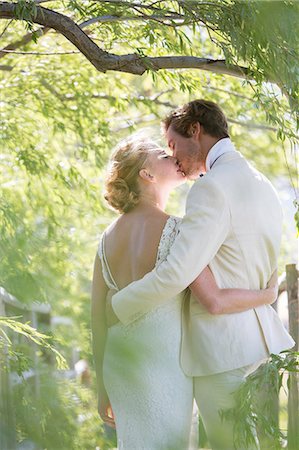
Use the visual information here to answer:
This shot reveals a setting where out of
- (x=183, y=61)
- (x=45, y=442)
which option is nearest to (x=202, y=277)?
(x=183, y=61)

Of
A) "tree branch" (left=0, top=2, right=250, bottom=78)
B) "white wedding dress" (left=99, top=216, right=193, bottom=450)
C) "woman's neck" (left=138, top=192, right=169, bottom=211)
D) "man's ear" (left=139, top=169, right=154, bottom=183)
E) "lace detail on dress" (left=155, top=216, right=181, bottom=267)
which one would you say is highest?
"tree branch" (left=0, top=2, right=250, bottom=78)

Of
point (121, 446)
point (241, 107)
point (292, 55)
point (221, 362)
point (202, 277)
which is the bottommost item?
point (121, 446)

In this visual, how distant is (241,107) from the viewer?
295 inches

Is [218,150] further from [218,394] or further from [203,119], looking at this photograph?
[218,394]

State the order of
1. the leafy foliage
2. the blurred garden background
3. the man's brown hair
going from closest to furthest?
the blurred garden background < the leafy foliage < the man's brown hair

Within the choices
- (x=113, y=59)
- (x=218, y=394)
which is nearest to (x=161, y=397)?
(x=218, y=394)

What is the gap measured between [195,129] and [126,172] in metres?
0.29

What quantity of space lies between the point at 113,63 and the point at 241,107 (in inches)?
167

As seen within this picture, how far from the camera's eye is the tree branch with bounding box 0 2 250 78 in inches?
132

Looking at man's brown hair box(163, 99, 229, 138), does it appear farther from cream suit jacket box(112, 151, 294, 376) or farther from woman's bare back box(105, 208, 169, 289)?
woman's bare back box(105, 208, 169, 289)

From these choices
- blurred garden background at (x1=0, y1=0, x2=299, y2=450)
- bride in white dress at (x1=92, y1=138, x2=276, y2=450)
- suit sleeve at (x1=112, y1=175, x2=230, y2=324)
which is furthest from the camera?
bride in white dress at (x1=92, y1=138, x2=276, y2=450)

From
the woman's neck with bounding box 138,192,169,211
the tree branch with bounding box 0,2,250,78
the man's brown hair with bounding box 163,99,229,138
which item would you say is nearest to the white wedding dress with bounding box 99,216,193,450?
the woman's neck with bounding box 138,192,169,211

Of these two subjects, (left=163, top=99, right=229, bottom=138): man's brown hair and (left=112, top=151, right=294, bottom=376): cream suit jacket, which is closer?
(left=112, top=151, right=294, bottom=376): cream suit jacket

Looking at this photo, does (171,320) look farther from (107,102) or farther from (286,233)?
(286,233)
